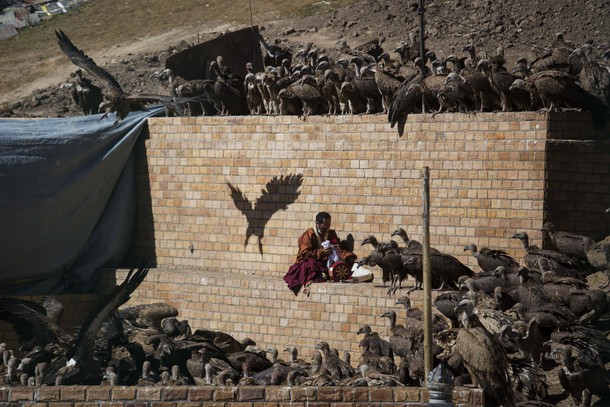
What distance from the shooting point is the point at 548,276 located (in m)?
18.5

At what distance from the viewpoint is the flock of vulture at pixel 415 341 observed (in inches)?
617

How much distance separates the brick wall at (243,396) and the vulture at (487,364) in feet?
8.21

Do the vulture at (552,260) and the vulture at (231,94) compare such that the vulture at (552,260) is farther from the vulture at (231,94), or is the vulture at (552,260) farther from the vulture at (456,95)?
the vulture at (231,94)

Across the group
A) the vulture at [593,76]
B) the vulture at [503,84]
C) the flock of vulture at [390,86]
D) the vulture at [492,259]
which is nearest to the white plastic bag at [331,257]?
the flock of vulture at [390,86]

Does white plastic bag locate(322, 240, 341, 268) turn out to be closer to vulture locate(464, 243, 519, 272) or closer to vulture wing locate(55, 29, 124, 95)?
vulture locate(464, 243, 519, 272)

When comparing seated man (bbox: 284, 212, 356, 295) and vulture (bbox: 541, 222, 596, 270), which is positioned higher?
vulture (bbox: 541, 222, 596, 270)

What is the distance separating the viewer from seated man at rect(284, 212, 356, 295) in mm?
21109

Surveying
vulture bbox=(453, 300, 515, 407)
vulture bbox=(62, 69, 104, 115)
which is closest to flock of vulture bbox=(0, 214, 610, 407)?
vulture bbox=(453, 300, 515, 407)

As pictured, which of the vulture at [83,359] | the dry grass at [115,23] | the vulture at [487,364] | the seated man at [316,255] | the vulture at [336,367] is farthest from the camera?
the dry grass at [115,23]

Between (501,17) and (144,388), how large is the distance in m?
18.3

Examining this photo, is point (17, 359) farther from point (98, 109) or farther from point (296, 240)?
point (98, 109)

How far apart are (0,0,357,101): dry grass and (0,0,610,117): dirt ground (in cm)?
20

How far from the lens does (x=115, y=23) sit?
37.7 meters

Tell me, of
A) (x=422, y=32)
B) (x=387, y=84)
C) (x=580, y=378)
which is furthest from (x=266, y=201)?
(x=580, y=378)
